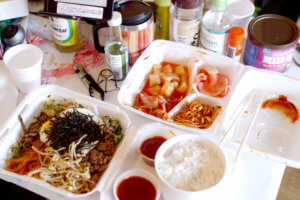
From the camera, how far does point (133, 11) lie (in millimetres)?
1455

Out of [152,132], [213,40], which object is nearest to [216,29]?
[213,40]

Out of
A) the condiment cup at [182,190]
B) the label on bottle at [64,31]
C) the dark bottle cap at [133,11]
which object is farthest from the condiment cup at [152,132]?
the label on bottle at [64,31]

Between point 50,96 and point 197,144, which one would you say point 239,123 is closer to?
point 197,144

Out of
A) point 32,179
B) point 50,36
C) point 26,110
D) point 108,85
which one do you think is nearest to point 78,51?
point 50,36

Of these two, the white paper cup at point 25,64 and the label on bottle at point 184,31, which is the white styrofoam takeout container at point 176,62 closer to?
the label on bottle at point 184,31

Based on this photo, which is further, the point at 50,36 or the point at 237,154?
the point at 50,36

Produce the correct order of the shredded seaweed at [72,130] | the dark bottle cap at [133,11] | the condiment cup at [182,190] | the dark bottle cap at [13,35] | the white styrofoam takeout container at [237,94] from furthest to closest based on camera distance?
the dark bottle cap at [13,35], the dark bottle cap at [133,11], the white styrofoam takeout container at [237,94], the shredded seaweed at [72,130], the condiment cup at [182,190]

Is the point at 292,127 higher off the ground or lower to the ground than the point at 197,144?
lower

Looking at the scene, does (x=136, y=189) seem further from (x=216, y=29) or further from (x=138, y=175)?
(x=216, y=29)

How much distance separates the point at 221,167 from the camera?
108 centimetres

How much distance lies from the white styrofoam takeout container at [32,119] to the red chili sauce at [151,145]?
0.20 feet

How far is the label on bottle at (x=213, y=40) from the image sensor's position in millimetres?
1452

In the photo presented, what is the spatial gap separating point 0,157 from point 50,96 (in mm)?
295

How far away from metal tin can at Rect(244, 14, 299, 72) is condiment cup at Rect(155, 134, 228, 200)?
0.50 meters
